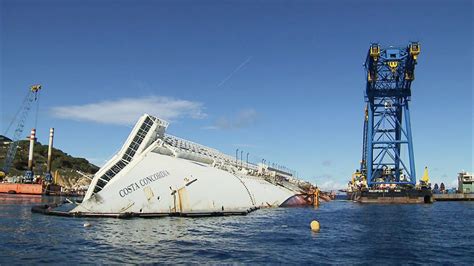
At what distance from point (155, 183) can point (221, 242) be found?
20.2 metres

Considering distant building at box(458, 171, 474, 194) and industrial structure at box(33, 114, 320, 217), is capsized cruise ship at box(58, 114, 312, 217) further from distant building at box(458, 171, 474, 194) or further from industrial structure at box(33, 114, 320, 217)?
distant building at box(458, 171, 474, 194)

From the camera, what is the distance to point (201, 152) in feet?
243

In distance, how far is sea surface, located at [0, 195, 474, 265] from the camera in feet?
93.6

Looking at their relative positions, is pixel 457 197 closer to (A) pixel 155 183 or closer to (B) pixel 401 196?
(B) pixel 401 196

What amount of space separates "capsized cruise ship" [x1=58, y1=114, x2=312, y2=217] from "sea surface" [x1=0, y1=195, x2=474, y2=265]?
3.23 meters

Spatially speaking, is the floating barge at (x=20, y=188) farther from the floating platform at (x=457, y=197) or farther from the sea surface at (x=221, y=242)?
the floating platform at (x=457, y=197)

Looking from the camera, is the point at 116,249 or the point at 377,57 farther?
the point at 377,57

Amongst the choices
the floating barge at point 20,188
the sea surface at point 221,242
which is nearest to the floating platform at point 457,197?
the sea surface at point 221,242

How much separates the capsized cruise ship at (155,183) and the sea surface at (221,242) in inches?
127

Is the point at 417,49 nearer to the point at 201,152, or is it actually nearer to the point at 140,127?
the point at 201,152

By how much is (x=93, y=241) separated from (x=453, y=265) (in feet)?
83.7

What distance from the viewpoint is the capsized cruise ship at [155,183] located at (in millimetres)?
52219

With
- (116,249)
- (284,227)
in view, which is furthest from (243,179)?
(116,249)

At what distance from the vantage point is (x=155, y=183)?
175ft
